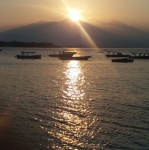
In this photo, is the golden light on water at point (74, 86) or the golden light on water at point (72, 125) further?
the golden light on water at point (74, 86)

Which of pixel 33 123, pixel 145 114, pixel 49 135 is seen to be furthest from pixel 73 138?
pixel 145 114

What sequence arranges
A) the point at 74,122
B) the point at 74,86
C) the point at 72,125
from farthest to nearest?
the point at 74,86 < the point at 74,122 < the point at 72,125

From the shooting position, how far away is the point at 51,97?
32.9m

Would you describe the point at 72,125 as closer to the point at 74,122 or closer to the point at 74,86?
the point at 74,122

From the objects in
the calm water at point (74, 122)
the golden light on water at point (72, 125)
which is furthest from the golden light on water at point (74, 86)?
the golden light on water at point (72, 125)

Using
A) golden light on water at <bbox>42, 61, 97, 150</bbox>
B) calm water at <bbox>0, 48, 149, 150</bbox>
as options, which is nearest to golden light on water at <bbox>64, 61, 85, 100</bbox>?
calm water at <bbox>0, 48, 149, 150</bbox>

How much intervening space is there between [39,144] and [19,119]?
554 cm

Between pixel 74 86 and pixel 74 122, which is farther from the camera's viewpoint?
pixel 74 86

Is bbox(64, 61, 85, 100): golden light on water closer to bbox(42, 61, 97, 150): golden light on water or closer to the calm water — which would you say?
the calm water

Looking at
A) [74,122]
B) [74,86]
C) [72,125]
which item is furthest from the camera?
[74,86]

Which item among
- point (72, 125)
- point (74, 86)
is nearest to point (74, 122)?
point (72, 125)

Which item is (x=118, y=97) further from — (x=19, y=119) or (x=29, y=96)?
(x=19, y=119)

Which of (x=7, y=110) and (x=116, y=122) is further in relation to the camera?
(x=7, y=110)

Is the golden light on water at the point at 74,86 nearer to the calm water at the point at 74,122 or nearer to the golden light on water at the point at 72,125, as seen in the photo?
the calm water at the point at 74,122
